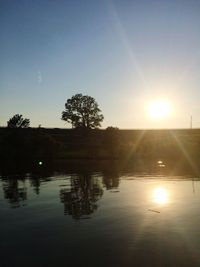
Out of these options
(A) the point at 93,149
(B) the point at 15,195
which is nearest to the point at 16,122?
(A) the point at 93,149

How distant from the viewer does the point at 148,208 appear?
34.2 metres

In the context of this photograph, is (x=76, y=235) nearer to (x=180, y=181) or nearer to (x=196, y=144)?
(x=180, y=181)

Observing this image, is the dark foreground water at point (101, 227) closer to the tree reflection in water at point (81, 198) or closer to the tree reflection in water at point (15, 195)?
the tree reflection in water at point (81, 198)

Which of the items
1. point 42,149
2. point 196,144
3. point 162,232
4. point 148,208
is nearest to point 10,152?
point 42,149

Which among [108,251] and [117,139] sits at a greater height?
[117,139]

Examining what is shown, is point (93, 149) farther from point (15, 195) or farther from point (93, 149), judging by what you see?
point (15, 195)

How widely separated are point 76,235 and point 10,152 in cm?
10141

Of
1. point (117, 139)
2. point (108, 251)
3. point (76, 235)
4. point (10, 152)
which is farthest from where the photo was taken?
point (117, 139)

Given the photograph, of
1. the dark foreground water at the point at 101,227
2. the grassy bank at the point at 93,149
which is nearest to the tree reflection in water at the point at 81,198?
the dark foreground water at the point at 101,227

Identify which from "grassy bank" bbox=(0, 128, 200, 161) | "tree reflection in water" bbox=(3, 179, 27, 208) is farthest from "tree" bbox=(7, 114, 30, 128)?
"tree reflection in water" bbox=(3, 179, 27, 208)

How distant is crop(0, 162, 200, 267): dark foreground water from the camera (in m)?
20.0

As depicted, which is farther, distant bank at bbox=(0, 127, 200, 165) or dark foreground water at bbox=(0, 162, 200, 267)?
distant bank at bbox=(0, 127, 200, 165)

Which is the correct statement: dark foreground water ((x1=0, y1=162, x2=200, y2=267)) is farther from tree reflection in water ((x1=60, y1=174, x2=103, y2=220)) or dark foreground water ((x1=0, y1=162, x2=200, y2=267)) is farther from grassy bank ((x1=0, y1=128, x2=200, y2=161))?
grassy bank ((x1=0, y1=128, x2=200, y2=161))

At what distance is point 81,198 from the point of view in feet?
132
